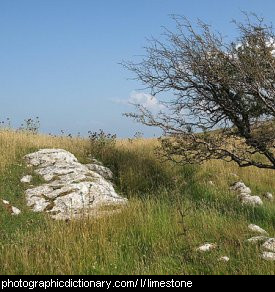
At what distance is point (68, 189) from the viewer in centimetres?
1155

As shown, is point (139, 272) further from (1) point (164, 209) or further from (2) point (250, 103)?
(2) point (250, 103)

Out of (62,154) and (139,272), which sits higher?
(62,154)

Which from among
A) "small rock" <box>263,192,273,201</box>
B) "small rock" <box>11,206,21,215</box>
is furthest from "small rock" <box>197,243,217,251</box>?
"small rock" <box>263,192,273,201</box>

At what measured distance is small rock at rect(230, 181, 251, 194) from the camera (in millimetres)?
13734

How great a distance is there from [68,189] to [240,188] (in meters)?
5.79

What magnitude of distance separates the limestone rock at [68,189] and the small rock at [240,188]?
4.15 metres

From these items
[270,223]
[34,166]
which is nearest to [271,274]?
[270,223]

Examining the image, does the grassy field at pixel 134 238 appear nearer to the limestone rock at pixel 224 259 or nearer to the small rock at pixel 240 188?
the limestone rock at pixel 224 259

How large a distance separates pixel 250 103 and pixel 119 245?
6282 millimetres

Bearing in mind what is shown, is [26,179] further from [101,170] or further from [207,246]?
[207,246]

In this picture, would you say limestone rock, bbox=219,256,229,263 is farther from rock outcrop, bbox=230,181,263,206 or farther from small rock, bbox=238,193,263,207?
small rock, bbox=238,193,263,207

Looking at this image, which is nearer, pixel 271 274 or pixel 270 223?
pixel 271 274

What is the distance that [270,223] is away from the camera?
9.96 meters

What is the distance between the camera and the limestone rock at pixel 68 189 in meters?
10.5
